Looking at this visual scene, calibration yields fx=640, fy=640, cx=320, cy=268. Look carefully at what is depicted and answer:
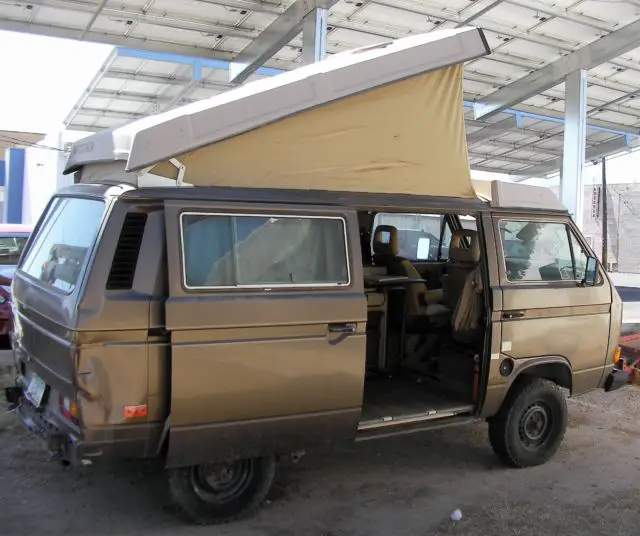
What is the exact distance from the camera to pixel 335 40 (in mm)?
12289

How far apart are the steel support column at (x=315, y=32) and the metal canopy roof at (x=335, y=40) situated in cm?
18

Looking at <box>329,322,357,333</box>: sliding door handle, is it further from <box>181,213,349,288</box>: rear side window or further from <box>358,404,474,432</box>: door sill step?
<box>358,404,474,432</box>: door sill step

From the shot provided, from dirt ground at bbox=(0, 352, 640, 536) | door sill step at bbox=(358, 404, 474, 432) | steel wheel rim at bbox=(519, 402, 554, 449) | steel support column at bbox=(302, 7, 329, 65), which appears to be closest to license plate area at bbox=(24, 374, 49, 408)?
dirt ground at bbox=(0, 352, 640, 536)

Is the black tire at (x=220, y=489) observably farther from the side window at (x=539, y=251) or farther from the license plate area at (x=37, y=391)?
the side window at (x=539, y=251)

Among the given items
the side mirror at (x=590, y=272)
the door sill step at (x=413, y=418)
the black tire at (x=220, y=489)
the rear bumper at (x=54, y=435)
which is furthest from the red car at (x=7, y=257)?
the side mirror at (x=590, y=272)

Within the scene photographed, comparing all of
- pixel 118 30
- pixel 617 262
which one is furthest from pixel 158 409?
pixel 617 262

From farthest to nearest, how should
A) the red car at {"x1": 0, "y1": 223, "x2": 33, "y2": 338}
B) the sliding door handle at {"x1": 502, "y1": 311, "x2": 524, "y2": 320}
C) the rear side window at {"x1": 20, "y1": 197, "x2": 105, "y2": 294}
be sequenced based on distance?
the red car at {"x1": 0, "y1": 223, "x2": 33, "y2": 338}, the sliding door handle at {"x1": 502, "y1": 311, "x2": 524, "y2": 320}, the rear side window at {"x1": 20, "y1": 197, "x2": 105, "y2": 294}

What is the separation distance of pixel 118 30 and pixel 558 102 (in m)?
11.4

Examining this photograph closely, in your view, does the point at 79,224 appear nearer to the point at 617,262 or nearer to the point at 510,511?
the point at 510,511

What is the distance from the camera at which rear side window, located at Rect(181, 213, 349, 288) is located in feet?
11.7

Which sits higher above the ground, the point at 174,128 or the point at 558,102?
the point at 558,102

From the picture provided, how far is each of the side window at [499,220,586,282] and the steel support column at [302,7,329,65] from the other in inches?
267

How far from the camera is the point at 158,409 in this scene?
344 centimetres

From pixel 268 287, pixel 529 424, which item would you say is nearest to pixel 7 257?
pixel 268 287
